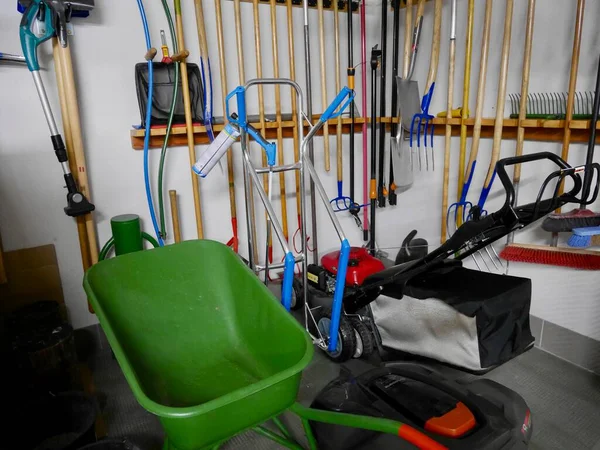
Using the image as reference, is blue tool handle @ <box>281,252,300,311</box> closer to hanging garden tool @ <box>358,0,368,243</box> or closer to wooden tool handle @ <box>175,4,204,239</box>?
wooden tool handle @ <box>175,4,204,239</box>

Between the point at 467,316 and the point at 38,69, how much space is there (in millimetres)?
1739

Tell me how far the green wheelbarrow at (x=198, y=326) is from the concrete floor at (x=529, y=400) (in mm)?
366

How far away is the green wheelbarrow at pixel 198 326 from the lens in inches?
43.3

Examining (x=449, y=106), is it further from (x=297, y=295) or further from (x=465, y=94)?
(x=297, y=295)

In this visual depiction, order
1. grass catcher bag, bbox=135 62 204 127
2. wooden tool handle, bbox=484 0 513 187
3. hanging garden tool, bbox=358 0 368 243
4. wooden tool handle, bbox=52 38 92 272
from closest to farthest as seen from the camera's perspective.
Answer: wooden tool handle, bbox=52 38 92 272 → wooden tool handle, bbox=484 0 513 187 → grass catcher bag, bbox=135 62 204 127 → hanging garden tool, bbox=358 0 368 243

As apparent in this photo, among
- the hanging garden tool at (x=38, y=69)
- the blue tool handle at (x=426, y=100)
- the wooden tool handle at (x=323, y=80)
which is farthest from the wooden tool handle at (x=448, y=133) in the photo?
the hanging garden tool at (x=38, y=69)

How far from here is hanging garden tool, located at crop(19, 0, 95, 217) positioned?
5.04 feet

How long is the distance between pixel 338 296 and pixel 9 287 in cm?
144

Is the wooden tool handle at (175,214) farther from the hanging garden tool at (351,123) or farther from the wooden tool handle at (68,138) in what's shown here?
the hanging garden tool at (351,123)

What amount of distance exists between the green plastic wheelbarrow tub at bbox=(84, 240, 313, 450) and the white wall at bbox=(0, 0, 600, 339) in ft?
2.74

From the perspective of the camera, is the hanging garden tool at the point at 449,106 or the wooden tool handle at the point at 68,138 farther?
the hanging garden tool at the point at 449,106

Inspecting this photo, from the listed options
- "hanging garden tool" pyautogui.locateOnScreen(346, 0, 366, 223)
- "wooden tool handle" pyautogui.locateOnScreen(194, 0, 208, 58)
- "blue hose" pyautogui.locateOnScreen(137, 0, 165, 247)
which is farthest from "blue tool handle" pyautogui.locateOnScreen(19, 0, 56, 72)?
"hanging garden tool" pyautogui.locateOnScreen(346, 0, 366, 223)

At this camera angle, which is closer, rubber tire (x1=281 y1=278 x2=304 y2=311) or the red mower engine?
the red mower engine

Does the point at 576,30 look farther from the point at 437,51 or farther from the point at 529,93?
the point at 437,51
